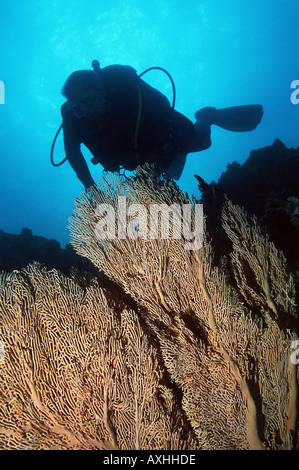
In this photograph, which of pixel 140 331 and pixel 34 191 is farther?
pixel 34 191

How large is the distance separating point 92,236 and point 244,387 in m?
2.10

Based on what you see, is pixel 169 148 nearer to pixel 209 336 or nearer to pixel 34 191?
pixel 209 336

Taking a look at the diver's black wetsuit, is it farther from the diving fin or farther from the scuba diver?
the diving fin

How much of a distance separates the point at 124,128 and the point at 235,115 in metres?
5.31

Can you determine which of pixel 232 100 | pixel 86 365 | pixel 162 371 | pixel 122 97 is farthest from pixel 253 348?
pixel 232 100

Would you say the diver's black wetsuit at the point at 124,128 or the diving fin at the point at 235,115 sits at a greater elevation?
the diving fin at the point at 235,115

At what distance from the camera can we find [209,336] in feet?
7.90

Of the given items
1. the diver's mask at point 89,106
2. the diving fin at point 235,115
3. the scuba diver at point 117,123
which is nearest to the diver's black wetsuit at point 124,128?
the scuba diver at point 117,123

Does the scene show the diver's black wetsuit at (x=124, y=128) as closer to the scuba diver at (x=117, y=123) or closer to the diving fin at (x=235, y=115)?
the scuba diver at (x=117, y=123)

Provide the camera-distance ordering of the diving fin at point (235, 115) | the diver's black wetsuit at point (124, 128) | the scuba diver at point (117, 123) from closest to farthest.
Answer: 1. the scuba diver at point (117, 123)
2. the diver's black wetsuit at point (124, 128)
3. the diving fin at point (235, 115)

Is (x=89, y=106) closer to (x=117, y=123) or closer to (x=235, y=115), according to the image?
(x=117, y=123)

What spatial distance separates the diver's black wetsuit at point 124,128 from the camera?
597 cm

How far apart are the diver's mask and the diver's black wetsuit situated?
13 centimetres

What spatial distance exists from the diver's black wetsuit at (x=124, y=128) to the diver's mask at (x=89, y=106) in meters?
0.13
